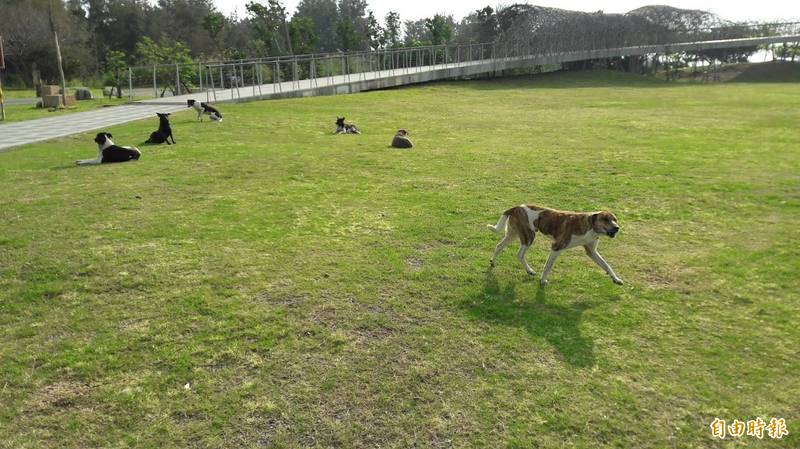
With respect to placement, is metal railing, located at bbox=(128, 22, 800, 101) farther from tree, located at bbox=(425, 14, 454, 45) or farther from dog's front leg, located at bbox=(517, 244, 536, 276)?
dog's front leg, located at bbox=(517, 244, 536, 276)

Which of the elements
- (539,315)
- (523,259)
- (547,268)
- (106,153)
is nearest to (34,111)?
(106,153)

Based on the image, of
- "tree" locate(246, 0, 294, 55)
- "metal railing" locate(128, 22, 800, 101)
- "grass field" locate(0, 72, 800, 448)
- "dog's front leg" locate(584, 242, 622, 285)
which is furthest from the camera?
"tree" locate(246, 0, 294, 55)

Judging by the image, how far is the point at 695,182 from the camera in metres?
9.75

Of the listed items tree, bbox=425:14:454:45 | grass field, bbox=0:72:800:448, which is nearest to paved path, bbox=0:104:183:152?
grass field, bbox=0:72:800:448

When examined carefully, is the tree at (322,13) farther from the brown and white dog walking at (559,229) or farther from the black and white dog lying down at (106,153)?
the brown and white dog walking at (559,229)

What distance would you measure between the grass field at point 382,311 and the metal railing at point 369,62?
57.0 ft

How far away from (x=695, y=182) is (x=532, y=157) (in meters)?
3.46

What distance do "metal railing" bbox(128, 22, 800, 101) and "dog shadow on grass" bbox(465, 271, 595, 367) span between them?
21.1 meters

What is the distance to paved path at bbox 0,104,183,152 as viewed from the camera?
48.7 ft

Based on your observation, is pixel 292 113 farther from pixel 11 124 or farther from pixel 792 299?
pixel 792 299

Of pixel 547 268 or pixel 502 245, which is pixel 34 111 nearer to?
pixel 502 245

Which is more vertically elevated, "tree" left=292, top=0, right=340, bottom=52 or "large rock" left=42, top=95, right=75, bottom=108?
"tree" left=292, top=0, right=340, bottom=52

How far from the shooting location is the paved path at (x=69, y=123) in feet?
48.7

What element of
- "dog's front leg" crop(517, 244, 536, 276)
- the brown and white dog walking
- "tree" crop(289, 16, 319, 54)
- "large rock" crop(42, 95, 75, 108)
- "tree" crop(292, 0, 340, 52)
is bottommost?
"dog's front leg" crop(517, 244, 536, 276)
